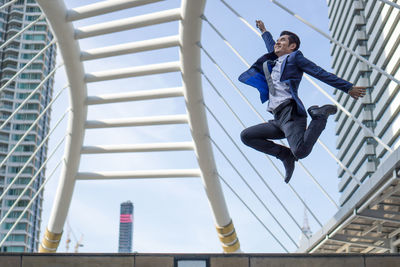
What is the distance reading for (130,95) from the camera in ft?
56.0

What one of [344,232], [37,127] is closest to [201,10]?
[344,232]

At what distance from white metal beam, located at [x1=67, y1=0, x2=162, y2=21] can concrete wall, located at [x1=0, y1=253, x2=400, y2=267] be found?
26.5 ft

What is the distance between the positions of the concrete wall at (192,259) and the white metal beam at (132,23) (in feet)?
28.0

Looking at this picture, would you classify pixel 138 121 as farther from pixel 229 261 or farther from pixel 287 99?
pixel 229 261

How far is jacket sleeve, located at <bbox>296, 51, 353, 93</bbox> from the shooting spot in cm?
715

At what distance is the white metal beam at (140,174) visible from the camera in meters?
19.0

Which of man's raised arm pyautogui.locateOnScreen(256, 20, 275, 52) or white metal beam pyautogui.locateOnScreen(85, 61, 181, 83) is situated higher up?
white metal beam pyautogui.locateOnScreen(85, 61, 181, 83)

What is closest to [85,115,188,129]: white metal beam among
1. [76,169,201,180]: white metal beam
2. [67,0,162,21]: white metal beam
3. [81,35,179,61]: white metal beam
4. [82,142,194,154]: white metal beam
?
[82,142,194,154]: white metal beam

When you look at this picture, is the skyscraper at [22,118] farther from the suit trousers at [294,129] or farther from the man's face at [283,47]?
the man's face at [283,47]

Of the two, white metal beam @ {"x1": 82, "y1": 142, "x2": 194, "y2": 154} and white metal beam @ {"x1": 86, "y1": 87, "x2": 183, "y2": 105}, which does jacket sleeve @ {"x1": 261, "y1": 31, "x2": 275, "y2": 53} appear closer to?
white metal beam @ {"x1": 86, "y1": 87, "x2": 183, "y2": 105}

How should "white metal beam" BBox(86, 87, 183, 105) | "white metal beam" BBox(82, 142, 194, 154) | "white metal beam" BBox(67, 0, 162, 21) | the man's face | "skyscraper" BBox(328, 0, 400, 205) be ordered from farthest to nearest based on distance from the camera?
"skyscraper" BBox(328, 0, 400, 205) < "white metal beam" BBox(82, 142, 194, 154) < "white metal beam" BBox(86, 87, 183, 105) < "white metal beam" BBox(67, 0, 162, 21) < the man's face

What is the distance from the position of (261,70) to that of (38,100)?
318ft

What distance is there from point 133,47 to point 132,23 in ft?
2.92

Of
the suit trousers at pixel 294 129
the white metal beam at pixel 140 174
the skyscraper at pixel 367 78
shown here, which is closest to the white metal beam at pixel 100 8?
the white metal beam at pixel 140 174
